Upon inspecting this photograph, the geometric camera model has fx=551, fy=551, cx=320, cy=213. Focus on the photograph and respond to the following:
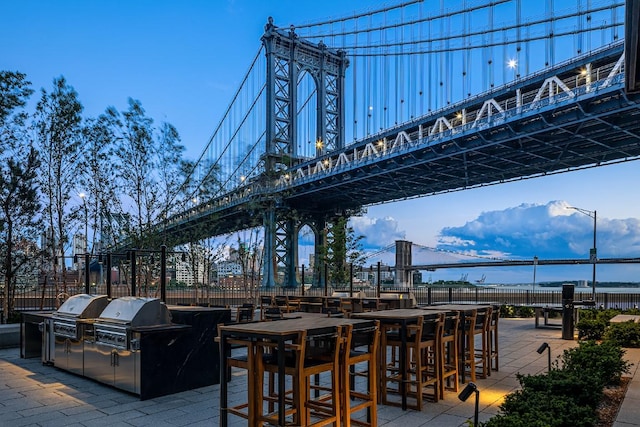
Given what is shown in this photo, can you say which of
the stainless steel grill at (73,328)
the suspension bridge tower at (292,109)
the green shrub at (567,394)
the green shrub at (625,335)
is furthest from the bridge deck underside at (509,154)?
the stainless steel grill at (73,328)

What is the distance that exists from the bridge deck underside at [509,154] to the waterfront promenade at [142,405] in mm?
18043

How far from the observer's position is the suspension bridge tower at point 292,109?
46438mm

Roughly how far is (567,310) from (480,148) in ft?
55.9

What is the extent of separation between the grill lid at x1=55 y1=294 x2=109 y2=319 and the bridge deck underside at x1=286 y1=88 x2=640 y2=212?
2066cm

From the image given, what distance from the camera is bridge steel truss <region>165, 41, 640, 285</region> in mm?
23656

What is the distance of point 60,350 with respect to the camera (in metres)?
8.58

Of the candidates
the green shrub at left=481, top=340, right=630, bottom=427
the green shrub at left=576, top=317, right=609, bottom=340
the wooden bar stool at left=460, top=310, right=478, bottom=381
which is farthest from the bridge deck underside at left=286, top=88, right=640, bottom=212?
the green shrub at left=481, top=340, right=630, bottom=427

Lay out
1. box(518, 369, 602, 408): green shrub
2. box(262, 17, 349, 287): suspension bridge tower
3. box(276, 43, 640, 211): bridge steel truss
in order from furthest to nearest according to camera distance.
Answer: box(262, 17, 349, 287): suspension bridge tower
box(276, 43, 640, 211): bridge steel truss
box(518, 369, 602, 408): green shrub

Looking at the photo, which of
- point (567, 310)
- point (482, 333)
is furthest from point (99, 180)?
point (567, 310)

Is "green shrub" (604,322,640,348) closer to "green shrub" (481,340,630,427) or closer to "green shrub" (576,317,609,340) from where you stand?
"green shrub" (576,317,609,340)

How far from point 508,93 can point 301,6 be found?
72864mm

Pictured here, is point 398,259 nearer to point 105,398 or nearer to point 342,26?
point 342,26

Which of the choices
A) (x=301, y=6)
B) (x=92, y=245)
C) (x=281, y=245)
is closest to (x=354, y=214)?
(x=281, y=245)

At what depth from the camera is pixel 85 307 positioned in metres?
8.46
